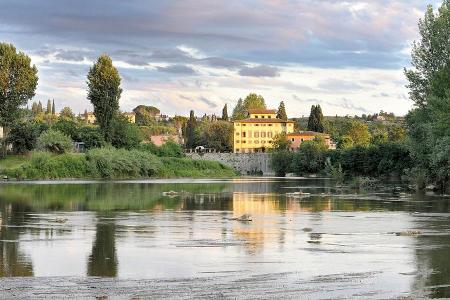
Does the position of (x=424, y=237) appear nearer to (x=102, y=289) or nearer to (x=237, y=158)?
(x=102, y=289)

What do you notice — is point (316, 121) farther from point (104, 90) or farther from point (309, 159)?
point (104, 90)

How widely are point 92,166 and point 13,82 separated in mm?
13834

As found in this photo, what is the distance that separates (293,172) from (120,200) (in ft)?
319

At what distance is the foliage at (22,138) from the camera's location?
98356 mm

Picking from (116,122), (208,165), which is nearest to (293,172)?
(208,165)

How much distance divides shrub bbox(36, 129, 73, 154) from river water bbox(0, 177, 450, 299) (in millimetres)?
63685

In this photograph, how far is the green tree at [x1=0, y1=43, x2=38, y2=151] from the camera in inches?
3858

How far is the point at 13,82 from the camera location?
324ft

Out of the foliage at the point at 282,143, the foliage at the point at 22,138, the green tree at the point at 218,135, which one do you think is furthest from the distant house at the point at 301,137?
the foliage at the point at 22,138

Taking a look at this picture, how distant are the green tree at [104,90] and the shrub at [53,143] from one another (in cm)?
727

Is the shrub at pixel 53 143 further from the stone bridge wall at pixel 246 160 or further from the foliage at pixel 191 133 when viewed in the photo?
the foliage at pixel 191 133

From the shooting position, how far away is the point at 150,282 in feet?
53.8

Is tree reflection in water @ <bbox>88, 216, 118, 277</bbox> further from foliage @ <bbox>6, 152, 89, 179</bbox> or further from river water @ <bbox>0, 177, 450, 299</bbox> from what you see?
foliage @ <bbox>6, 152, 89, 179</bbox>

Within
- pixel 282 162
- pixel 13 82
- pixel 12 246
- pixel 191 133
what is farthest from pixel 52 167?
pixel 191 133
